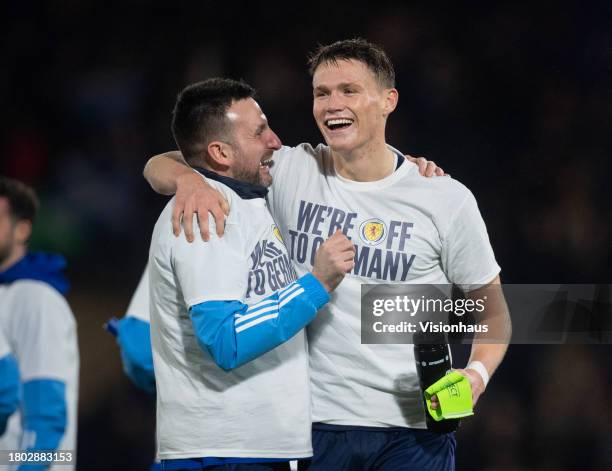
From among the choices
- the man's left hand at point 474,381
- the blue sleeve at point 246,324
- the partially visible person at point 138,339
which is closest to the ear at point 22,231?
the partially visible person at point 138,339

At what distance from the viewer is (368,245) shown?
2992 millimetres

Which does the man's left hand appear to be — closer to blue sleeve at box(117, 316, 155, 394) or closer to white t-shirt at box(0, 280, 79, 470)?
blue sleeve at box(117, 316, 155, 394)

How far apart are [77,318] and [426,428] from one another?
12.7ft

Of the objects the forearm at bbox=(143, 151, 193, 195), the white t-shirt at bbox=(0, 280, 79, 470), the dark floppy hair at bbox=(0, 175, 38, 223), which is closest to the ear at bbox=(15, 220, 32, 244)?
the dark floppy hair at bbox=(0, 175, 38, 223)

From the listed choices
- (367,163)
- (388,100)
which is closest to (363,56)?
(388,100)

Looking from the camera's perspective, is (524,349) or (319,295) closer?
(319,295)

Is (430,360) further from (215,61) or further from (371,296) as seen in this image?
(215,61)

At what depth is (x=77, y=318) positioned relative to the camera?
6297mm

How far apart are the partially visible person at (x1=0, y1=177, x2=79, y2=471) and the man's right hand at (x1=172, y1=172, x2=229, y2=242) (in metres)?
1.41

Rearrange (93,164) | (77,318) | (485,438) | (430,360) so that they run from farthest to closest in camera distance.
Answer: (93,164) < (77,318) < (485,438) < (430,360)

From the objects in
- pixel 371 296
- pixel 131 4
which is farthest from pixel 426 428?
pixel 131 4

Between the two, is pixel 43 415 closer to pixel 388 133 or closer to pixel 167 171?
pixel 167 171

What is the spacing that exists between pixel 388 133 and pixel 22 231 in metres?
2.91

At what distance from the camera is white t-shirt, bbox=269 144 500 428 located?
293cm
